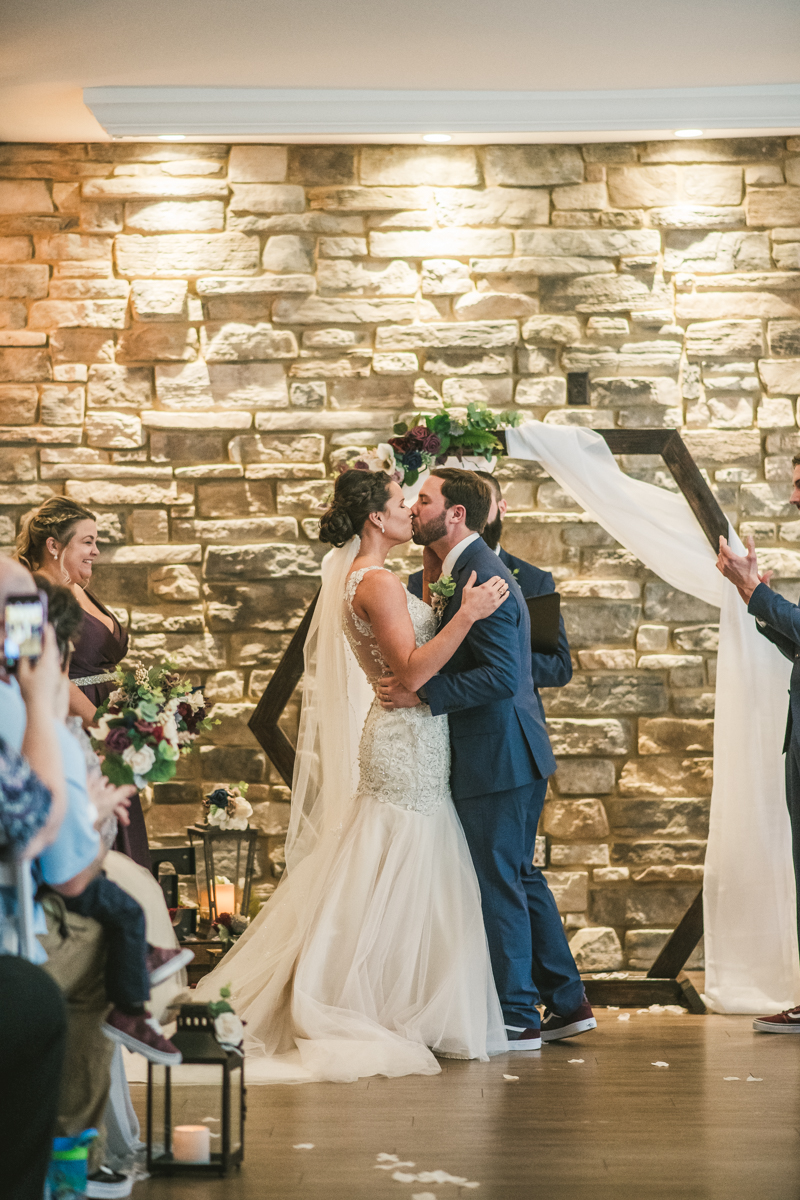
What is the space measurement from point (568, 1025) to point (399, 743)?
3.61ft

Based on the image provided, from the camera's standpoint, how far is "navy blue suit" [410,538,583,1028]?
362 centimetres

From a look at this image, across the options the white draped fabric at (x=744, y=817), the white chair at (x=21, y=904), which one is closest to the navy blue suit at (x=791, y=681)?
the white draped fabric at (x=744, y=817)

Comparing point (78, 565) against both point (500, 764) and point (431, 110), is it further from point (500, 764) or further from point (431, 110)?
point (431, 110)

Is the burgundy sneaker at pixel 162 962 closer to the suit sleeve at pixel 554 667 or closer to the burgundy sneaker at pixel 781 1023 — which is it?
the suit sleeve at pixel 554 667

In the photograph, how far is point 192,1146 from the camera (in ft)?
8.39

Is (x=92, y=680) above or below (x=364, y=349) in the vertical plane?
below

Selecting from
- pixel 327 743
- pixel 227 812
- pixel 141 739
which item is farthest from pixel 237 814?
pixel 141 739

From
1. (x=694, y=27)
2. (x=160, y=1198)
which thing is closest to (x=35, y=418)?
(x=694, y=27)

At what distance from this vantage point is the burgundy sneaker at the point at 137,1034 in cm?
229

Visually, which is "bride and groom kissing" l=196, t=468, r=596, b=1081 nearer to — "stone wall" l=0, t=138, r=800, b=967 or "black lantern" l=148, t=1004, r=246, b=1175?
"black lantern" l=148, t=1004, r=246, b=1175

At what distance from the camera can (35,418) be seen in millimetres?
4988

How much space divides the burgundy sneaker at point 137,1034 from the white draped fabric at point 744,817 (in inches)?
96.9

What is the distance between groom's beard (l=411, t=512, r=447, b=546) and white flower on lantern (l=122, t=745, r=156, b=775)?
1401mm

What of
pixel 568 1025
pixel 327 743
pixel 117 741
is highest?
pixel 117 741
